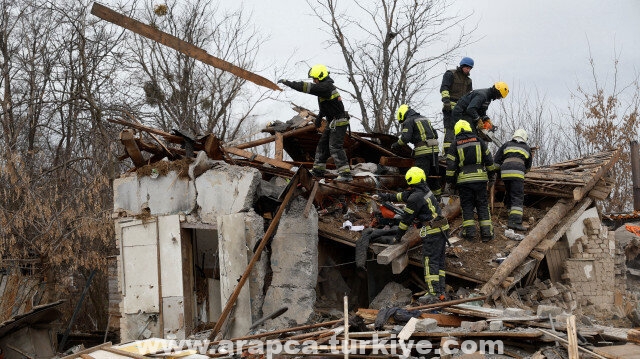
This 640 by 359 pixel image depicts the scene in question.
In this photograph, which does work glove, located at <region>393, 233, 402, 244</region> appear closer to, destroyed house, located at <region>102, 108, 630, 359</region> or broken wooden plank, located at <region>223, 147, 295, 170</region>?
destroyed house, located at <region>102, 108, 630, 359</region>

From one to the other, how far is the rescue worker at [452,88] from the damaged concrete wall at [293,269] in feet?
12.4

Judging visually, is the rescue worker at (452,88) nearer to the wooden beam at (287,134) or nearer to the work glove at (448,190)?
the work glove at (448,190)

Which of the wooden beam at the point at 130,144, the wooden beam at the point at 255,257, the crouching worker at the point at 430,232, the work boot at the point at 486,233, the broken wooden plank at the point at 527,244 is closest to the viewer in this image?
the wooden beam at the point at 255,257

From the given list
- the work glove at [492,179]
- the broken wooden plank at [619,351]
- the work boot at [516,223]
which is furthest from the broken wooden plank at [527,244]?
the broken wooden plank at [619,351]

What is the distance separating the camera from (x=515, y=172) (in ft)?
35.0

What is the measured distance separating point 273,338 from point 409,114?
178 inches

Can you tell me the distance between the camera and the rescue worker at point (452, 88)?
11923 mm

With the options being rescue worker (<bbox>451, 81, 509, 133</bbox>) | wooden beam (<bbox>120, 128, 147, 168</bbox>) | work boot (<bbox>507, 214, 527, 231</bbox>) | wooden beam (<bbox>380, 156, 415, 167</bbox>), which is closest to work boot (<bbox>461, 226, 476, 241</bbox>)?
work boot (<bbox>507, 214, 527, 231</bbox>)

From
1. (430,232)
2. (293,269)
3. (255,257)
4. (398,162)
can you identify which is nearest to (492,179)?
(398,162)

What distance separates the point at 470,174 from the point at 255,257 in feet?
12.3

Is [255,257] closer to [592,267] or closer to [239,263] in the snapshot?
[239,263]

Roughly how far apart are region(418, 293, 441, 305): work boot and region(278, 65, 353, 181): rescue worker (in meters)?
2.68

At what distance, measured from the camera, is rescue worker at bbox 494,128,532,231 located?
10.7 m

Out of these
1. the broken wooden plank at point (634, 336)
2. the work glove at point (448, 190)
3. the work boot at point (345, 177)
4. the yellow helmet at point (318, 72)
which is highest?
the yellow helmet at point (318, 72)
